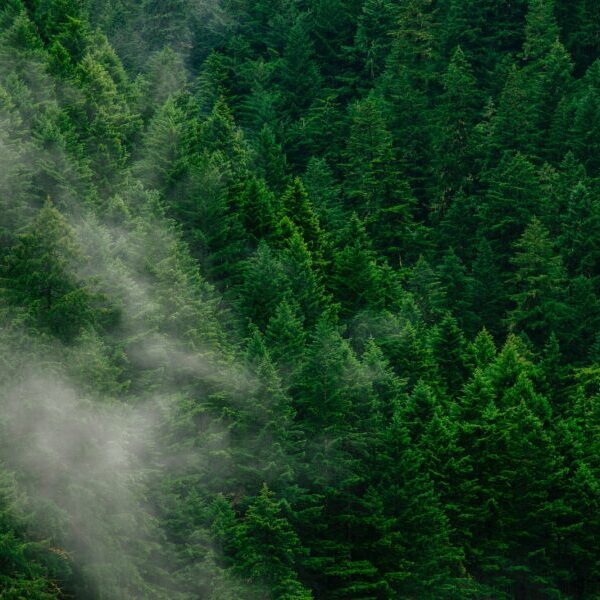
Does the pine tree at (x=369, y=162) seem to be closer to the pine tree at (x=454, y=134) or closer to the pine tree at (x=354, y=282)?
the pine tree at (x=454, y=134)

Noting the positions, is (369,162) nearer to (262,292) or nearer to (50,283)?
(262,292)

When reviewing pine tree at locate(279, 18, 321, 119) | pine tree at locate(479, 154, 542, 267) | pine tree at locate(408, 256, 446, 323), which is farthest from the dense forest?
pine tree at locate(279, 18, 321, 119)

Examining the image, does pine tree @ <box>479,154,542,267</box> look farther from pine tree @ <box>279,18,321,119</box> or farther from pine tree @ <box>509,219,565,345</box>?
pine tree @ <box>279,18,321,119</box>

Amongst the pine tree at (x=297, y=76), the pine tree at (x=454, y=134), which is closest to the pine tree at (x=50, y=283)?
the pine tree at (x=454, y=134)

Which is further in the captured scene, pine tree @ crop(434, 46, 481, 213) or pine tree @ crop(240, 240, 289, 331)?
pine tree @ crop(434, 46, 481, 213)

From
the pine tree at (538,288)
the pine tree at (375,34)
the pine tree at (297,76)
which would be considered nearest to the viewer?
the pine tree at (538,288)

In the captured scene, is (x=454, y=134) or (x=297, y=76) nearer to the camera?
(x=454, y=134)

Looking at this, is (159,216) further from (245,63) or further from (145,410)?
(245,63)

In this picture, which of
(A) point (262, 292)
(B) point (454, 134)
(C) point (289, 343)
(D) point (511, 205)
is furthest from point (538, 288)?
(C) point (289, 343)
